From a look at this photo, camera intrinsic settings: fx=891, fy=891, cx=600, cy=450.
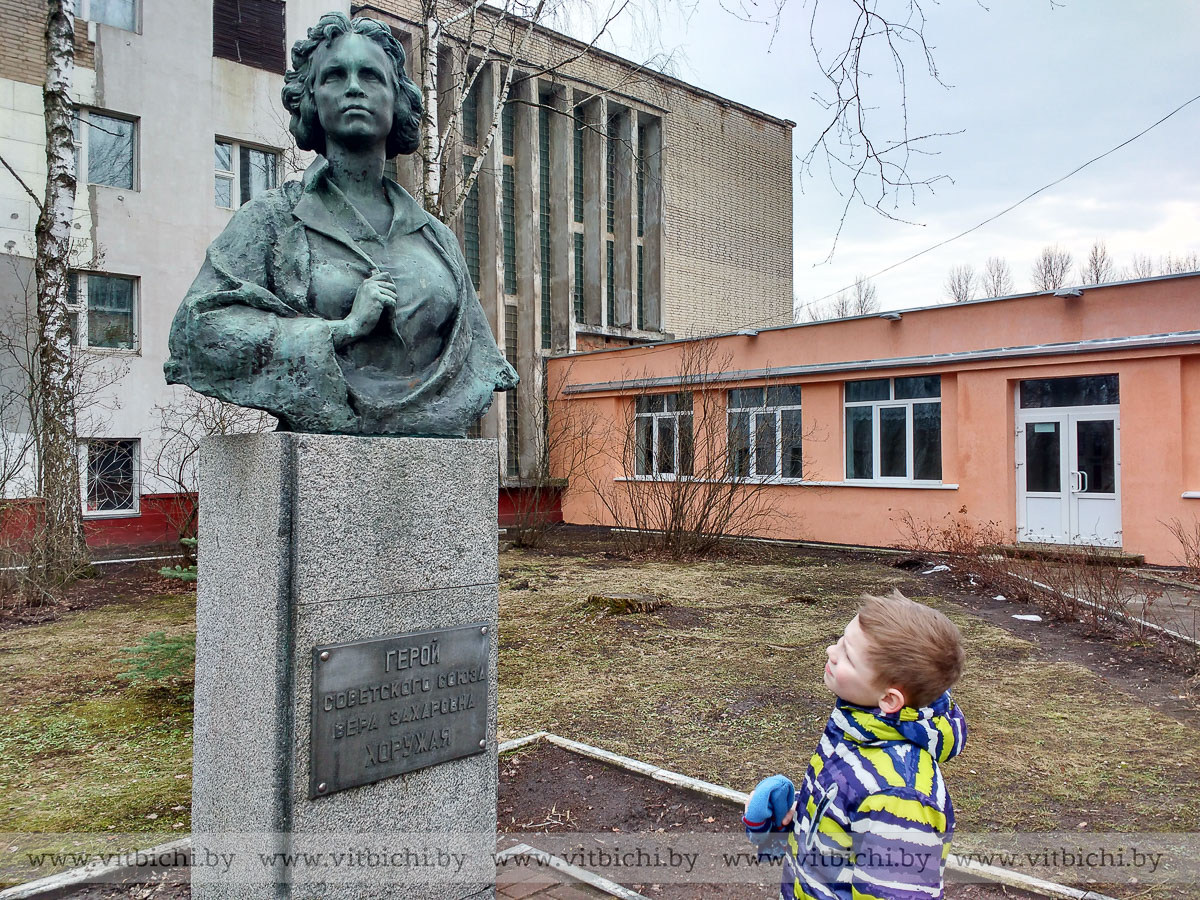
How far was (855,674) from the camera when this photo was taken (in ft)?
6.55

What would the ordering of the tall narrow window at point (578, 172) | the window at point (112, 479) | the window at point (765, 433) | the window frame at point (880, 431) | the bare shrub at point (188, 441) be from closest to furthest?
the bare shrub at point (188, 441), the window at point (765, 433), the window at point (112, 479), the window frame at point (880, 431), the tall narrow window at point (578, 172)

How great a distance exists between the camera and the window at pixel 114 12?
1497 cm

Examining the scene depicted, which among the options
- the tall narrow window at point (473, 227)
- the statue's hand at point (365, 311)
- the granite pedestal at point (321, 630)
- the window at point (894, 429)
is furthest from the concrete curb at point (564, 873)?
the tall narrow window at point (473, 227)

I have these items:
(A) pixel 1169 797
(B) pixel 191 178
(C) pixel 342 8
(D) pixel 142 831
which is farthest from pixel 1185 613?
(C) pixel 342 8

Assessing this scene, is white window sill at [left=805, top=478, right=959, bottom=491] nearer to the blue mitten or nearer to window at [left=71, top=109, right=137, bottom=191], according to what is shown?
window at [left=71, top=109, right=137, bottom=191]

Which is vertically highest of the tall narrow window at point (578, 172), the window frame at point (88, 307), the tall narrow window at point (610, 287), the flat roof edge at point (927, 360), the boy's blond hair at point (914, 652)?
the tall narrow window at point (578, 172)

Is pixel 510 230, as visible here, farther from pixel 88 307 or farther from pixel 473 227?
pixel 88 307

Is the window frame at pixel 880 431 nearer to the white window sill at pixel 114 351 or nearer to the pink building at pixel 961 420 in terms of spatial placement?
the pink building at pixel 961 420

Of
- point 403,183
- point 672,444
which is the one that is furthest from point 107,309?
point 672,444

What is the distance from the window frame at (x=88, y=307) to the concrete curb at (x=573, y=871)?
44.3 feet

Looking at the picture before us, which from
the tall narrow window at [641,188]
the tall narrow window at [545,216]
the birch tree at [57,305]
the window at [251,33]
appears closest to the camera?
the birch tree at [57,305]

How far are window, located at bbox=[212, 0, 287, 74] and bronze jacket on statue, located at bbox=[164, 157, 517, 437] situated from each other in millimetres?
15434

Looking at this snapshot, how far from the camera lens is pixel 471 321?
3.39m

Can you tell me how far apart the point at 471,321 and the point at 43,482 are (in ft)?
29.4
